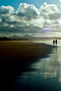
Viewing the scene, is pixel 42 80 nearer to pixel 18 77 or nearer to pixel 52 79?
pixel 52 79

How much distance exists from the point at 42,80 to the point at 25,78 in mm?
1065

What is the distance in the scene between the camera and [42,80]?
35.2 ft

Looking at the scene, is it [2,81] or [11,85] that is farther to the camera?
[2,81]

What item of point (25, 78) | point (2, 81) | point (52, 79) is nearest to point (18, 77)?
point (25, 78)

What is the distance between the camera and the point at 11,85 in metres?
9.60

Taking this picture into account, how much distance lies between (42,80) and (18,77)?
5.04 feet

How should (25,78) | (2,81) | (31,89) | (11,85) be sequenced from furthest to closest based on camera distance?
(25,78) → (2,81) → (11,85) → (31,89)

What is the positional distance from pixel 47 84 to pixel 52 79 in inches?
47.8

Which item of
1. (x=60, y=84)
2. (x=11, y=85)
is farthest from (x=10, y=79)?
(x=60, y=84)

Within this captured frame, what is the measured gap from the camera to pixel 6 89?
8883mm

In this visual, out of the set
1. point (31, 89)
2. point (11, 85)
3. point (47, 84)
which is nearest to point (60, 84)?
point (47, 84)

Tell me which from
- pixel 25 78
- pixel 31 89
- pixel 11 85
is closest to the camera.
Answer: pixel 31 89

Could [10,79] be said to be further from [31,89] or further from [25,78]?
[31,89]

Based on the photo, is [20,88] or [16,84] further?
[16,84]
